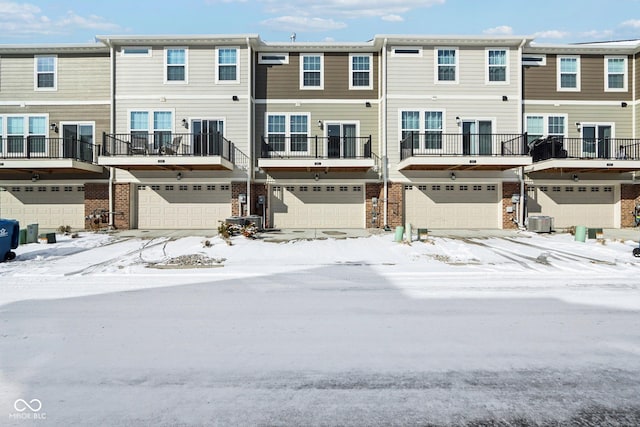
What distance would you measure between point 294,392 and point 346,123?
17574 millimetres

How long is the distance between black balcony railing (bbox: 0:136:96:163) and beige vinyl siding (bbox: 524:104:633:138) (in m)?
23.5

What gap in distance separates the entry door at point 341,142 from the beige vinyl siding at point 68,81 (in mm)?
11620

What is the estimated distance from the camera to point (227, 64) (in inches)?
745

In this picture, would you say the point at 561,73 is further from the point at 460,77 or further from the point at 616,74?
the point at 460,77

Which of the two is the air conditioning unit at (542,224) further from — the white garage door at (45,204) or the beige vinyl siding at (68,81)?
the white garage door at (45,204)

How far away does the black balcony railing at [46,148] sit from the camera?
1905 cm

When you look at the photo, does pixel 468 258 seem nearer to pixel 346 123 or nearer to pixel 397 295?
pixel 397 295

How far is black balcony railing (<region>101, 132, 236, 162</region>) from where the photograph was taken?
57.8ft

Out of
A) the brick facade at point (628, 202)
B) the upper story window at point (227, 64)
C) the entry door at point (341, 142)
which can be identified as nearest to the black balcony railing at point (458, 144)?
the entry door at point (341, 142)

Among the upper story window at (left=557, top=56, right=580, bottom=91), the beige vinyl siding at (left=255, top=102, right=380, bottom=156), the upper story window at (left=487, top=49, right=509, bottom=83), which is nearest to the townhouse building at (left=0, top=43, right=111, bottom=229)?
the beige vinyl siding at (left=255, top=102, right=380, bottom=156)

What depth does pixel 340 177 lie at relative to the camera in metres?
19.4

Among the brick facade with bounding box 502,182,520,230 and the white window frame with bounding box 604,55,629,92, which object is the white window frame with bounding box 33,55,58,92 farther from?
the white window frame with bounding box 604,55,629,92

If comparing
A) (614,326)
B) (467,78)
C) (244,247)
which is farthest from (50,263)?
(467,78)

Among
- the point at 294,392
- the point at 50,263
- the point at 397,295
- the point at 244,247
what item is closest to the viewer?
the point at 294,392
